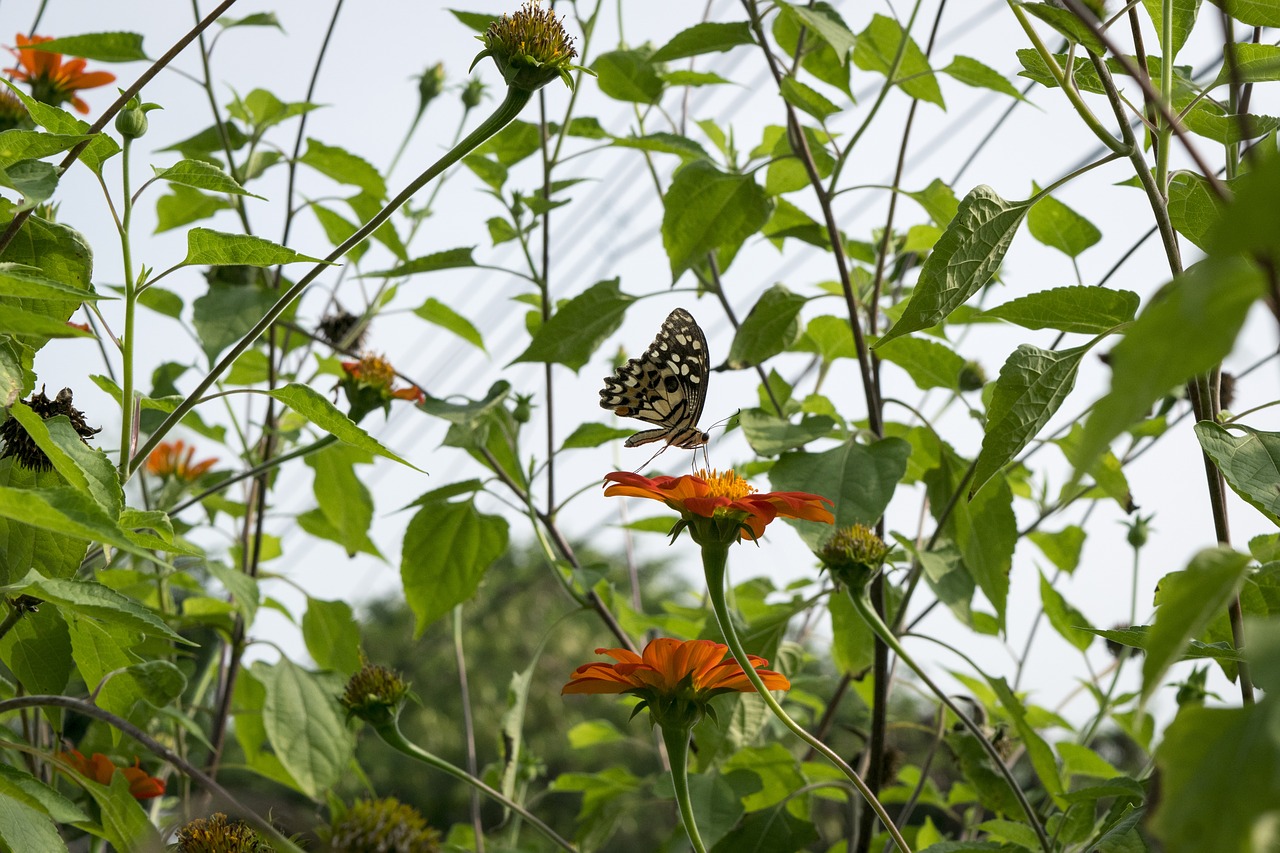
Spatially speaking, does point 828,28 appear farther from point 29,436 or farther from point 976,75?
→ point 29,436

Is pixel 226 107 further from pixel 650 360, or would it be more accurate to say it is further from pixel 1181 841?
pixel 1181 841

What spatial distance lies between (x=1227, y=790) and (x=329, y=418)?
586mm

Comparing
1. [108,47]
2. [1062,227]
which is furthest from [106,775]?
[1062,227]

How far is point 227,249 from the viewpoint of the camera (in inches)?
29.5

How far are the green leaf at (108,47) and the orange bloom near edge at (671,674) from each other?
1.08 meters

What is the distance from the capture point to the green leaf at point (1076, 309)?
2.60ft

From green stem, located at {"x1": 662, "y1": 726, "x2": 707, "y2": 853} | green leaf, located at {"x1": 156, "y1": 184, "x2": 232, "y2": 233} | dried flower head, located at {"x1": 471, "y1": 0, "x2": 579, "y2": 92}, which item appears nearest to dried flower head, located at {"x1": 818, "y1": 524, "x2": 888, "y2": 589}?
green stem, located at {"x1": 662, "y1": 726, "x2": 707, "y2": 853}

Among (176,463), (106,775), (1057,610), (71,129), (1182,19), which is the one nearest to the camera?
(71,129)

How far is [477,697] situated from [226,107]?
8919 millimetres

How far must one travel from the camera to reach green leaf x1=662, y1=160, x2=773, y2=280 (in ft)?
3.97

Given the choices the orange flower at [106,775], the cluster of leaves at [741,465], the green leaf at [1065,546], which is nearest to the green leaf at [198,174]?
the cluster of leaves at [741,465]

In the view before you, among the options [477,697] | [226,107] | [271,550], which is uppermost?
[226,107]

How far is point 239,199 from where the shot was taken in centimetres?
152

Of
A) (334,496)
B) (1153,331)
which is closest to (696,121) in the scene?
(334,496)
